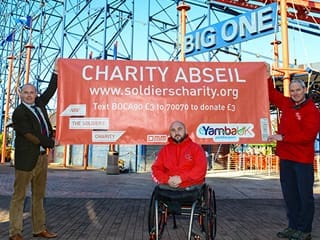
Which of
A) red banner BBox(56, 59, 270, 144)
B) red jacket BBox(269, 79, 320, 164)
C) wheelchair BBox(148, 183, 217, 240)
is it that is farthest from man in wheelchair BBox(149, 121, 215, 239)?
red jacket BBox(269, 79, 320, 164)

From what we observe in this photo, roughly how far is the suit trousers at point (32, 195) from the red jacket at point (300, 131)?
2.88 meters

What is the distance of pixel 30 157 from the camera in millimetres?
4027

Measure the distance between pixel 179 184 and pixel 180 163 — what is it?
258 millimetres

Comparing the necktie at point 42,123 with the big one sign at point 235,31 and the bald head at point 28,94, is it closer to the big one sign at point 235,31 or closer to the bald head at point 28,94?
the bald head at point 28,94

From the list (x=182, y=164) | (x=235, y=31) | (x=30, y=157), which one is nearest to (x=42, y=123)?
(x=30, y=157)

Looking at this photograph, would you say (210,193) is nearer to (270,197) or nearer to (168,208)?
(168,208)

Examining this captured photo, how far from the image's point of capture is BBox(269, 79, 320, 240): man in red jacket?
4.27 metres

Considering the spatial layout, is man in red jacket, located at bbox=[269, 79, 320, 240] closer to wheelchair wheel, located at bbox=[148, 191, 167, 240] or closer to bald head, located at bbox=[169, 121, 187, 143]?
bald head, located at bbox=[169, 121, 187, 143]

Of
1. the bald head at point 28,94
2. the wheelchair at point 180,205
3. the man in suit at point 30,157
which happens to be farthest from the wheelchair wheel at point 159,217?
the bald head at point 28,94

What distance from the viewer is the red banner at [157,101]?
4.99 m

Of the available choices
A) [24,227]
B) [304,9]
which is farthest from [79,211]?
[304,9]

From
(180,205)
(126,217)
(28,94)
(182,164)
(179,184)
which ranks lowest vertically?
(126,217)

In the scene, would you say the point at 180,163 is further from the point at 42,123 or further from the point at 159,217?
the point at 42,123

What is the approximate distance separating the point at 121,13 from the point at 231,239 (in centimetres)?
2030
